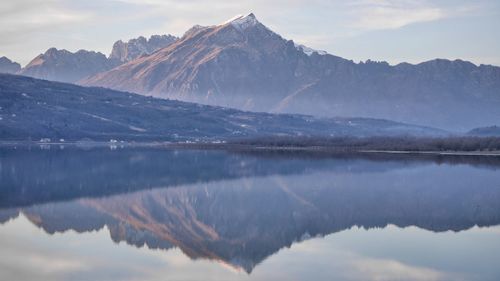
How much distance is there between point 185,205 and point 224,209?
15.3ft

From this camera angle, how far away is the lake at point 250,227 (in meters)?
31.4

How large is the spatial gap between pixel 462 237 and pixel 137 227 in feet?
64.6

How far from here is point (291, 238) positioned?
39656 millimetres

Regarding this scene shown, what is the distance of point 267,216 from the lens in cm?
4822

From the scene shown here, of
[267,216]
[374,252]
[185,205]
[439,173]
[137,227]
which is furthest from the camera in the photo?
[439,173]

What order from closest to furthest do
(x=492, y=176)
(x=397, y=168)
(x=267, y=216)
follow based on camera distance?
(x=267, y=216) → (x=492, y=176) → (x=397, y=168)

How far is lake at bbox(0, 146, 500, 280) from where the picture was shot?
3139 centimetres

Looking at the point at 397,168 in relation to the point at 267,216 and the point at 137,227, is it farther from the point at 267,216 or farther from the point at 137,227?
the point at 137,227

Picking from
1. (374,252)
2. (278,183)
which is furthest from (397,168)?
(374,252)

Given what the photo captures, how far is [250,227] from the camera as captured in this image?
4338 cm

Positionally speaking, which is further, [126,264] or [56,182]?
[56,182]

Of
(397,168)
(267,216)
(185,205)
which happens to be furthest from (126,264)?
(397,168)

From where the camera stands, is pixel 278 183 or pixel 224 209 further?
pixel 278 183

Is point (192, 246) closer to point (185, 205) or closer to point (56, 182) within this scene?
point (185, 205)
